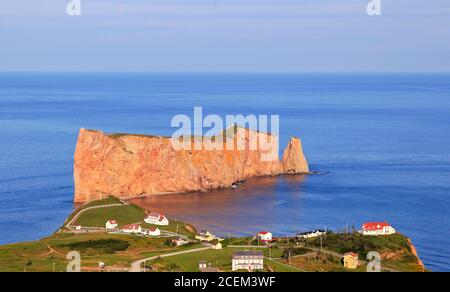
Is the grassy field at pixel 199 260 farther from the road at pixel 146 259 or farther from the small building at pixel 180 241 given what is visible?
the small building at pixel 180 241

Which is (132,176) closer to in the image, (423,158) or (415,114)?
(423,158)

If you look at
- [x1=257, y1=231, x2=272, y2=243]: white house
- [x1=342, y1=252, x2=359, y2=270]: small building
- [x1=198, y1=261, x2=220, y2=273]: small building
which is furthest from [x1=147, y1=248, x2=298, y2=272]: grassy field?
[x1=257, y1=231, x2=272, y2=243]: white house

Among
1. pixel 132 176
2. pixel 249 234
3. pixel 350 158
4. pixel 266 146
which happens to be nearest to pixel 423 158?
pixel 350 158

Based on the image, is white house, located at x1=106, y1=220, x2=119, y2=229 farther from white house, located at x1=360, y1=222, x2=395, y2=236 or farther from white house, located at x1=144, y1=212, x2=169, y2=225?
white house, located at x1=360, y1=222, x2=395, y2=236

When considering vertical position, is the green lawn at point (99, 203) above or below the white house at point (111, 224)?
above

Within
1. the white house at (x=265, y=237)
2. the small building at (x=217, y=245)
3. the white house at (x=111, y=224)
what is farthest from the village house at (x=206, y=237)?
the white house at (x=111, y=224)

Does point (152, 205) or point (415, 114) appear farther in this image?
point (415, 114)

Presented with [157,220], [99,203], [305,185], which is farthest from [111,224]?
[305,185]
